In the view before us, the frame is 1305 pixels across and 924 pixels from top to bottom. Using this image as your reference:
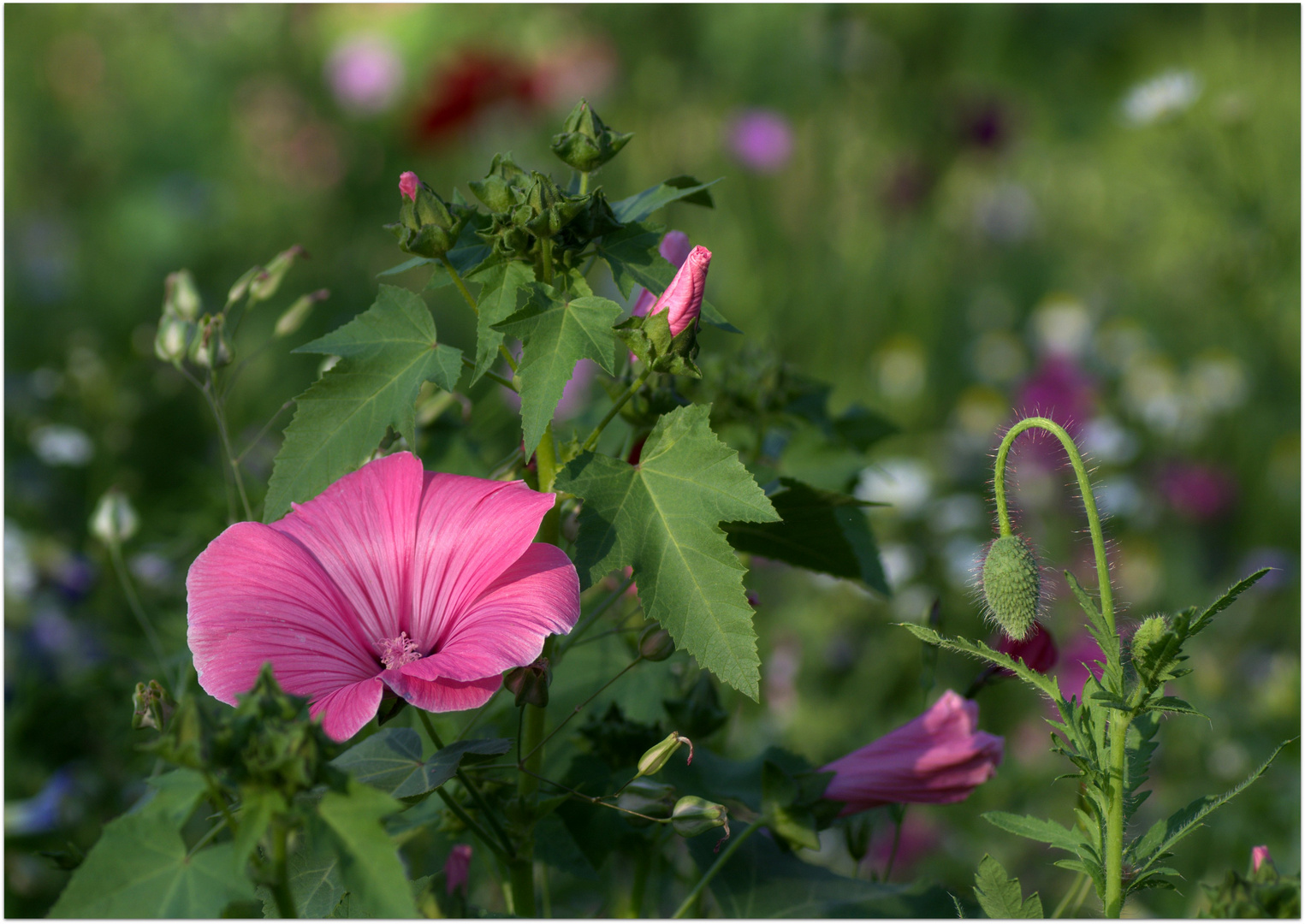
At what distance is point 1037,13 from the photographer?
657cm

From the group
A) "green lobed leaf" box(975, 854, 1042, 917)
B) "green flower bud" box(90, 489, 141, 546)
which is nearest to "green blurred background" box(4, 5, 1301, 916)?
"green flower bud" box(90, 489, 141, 546)

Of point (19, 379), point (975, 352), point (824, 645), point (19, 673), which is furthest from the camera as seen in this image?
point (975, 352)

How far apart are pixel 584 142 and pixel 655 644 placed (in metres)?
0.44

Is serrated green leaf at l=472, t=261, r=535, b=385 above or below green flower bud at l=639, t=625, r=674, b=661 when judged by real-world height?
above

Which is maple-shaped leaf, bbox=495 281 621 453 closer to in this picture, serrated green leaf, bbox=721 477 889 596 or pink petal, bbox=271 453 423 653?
pink petal, bbox=271 453 423 653

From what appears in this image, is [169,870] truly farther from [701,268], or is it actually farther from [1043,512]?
[1043,512]

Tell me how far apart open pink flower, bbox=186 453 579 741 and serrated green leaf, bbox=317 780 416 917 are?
8 cm

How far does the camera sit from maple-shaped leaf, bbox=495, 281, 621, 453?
86 cm

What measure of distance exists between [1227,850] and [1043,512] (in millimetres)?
1248

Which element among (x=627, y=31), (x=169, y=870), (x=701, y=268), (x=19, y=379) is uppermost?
(x=627, y=31)

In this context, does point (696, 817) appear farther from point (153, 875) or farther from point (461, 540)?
point (153, 875)

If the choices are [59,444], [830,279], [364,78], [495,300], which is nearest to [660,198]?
[495,300]

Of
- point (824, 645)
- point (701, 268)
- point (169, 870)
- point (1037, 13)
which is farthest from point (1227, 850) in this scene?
point (1037, 13)

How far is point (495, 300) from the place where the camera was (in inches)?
36.0
